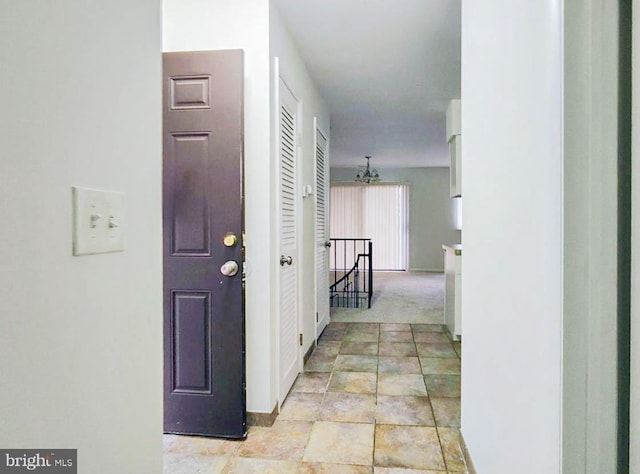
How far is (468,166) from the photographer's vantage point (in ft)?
6.15

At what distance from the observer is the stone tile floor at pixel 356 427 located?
1.88 meters

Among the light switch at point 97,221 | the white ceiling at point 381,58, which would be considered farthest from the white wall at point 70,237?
the white ceiling at point 381,58

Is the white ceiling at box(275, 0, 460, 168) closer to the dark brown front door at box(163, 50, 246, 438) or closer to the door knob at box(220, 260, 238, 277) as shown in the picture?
the dark brown front door at box(163, 50, 246, 438)

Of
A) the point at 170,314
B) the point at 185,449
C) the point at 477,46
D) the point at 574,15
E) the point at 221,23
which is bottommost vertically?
the point at 185,449

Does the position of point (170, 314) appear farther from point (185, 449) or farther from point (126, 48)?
point (126, 48)

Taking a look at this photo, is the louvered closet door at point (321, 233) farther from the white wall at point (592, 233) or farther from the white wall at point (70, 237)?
the white wall at point (592, 233)

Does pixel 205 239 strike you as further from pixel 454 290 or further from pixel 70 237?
pixel 454 290

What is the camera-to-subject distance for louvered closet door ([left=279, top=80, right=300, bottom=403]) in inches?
98.0

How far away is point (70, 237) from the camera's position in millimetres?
712

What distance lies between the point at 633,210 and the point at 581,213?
3.2 inches

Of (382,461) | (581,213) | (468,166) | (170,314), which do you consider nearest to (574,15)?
(581,213)

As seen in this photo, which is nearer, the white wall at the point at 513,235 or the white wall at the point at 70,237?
the white wall at the point at 70,237

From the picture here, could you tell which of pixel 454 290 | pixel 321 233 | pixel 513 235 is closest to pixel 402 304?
pixel 454 290

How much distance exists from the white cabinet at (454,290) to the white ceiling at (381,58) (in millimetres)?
1603
